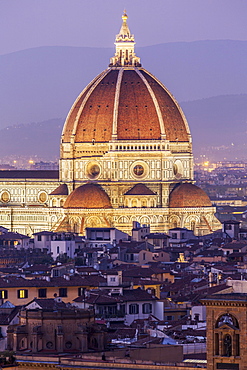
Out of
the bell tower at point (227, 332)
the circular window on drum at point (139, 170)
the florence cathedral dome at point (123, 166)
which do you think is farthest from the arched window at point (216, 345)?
the circular window on drum at point (139, 170)

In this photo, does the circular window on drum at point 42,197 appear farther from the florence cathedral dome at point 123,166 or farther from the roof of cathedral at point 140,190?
the roof of cathedral at point 140,190

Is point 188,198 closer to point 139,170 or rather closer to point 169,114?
point 139,170

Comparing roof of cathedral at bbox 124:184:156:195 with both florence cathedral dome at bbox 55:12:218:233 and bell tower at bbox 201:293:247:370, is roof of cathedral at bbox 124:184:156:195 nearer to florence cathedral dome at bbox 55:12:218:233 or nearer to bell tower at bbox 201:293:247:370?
florence cathedral dome at bbox 55:12:218:233

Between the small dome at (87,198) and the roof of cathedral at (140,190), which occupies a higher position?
the roof of cathedral at (140,190)

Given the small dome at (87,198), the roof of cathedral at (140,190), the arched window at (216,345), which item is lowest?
the arched window at (216,345)

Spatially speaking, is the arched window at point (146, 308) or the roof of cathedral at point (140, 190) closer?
the arched window at point (146, 308)

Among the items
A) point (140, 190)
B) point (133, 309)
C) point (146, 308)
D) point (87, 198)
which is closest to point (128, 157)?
point (140, 190)

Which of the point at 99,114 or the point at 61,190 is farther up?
the point at 99,114
